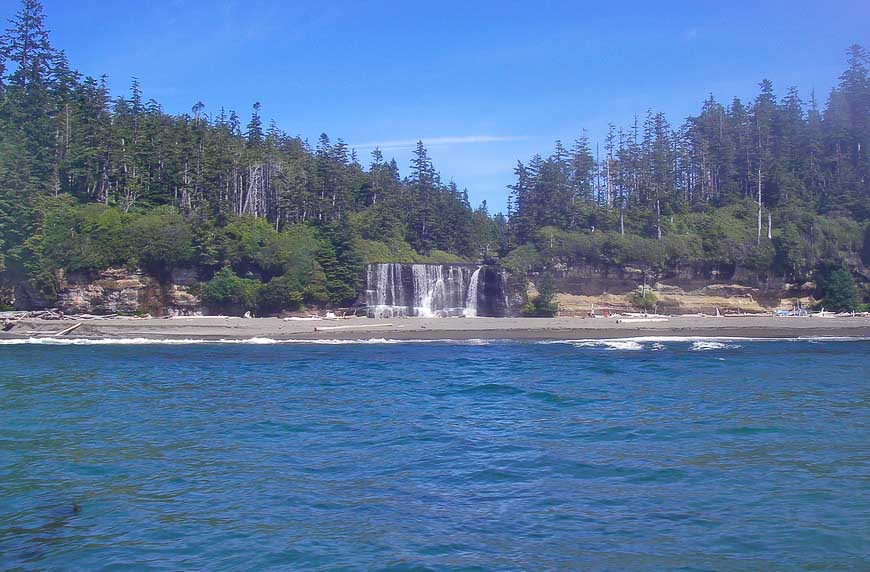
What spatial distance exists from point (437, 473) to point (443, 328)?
35.8 metres

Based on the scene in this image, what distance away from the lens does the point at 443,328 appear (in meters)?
48.8

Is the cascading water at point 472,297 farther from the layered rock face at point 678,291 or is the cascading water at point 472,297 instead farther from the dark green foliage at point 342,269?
the dark green foliage at point 342,269

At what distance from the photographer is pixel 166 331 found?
151 ft

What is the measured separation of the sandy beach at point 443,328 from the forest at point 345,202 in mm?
6067

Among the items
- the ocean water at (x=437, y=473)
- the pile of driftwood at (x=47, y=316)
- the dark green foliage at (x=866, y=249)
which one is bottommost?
the ocean water at (x=437, y=473)

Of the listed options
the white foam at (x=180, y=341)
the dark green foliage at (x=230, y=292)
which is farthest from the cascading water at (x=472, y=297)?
the dark green foliage at (x=230, y=292)

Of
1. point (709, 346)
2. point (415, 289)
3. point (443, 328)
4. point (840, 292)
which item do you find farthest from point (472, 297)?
point (840, 292)

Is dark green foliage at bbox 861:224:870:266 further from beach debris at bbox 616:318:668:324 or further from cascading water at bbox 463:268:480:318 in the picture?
cascading water at bbox 463:268:480:318

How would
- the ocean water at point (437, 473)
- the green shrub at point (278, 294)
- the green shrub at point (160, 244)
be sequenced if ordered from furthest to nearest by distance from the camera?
the green shrub at point (278, 294), the green shrub at point (160, 244), the ocean water at point (437, 473)

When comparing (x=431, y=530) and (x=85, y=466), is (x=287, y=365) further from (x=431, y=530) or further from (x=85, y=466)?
(x=431, y=530)

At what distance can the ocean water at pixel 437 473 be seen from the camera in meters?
9.40

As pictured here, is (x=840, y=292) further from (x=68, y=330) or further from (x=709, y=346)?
(x=68, y=330)

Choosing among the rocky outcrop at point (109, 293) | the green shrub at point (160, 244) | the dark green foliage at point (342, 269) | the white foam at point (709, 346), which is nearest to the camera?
the white foam at point (709, 346)

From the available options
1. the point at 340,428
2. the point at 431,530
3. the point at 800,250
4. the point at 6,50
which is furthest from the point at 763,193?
the point at 6,50
